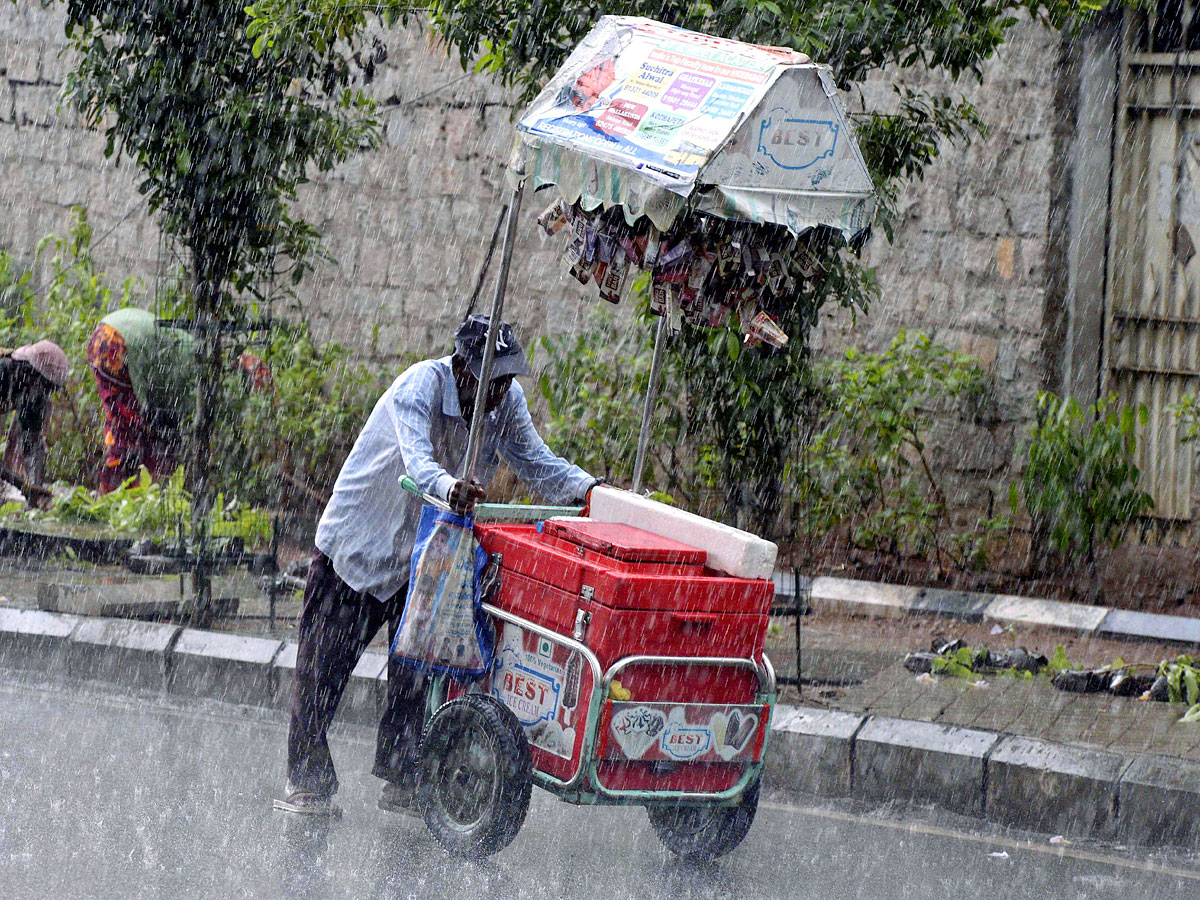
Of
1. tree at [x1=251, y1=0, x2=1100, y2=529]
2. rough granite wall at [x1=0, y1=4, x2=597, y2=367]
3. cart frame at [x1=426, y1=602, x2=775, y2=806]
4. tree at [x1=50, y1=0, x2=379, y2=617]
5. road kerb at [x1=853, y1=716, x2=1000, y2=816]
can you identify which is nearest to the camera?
cart frame at [x1=426, y1=602, x2=775, y2=806]

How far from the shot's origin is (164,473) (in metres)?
10.5

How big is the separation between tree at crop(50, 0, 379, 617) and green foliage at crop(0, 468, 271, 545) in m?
0.86

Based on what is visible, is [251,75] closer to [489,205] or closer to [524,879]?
[489,205]

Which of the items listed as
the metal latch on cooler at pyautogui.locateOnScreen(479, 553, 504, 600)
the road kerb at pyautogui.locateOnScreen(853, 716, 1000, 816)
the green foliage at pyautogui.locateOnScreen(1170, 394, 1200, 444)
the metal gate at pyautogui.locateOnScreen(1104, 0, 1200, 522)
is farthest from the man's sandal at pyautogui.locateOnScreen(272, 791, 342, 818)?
the metal gate at pyautogui.locateOnScreen(1104, 0, 1200, 522)

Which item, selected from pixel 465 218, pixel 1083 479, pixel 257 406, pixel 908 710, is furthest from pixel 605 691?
pixel 465 218

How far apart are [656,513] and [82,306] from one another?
322 inches

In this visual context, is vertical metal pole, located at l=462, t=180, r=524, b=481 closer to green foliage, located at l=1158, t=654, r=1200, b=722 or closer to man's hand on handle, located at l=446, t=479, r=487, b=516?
man's hand on handle, located at l=446, t=479, r=487, b=516

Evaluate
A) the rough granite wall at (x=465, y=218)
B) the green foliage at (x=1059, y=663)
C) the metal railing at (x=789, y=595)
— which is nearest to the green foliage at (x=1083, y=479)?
the rough granite wall at (x=465, y=218)

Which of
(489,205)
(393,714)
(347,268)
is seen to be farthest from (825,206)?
(347,268)

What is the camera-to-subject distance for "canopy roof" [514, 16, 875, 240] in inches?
184

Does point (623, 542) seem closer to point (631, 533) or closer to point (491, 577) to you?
point (631, 533)

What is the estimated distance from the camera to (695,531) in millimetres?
5000

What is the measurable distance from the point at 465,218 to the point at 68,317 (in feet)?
10.4

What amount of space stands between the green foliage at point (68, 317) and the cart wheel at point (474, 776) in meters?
6.79
